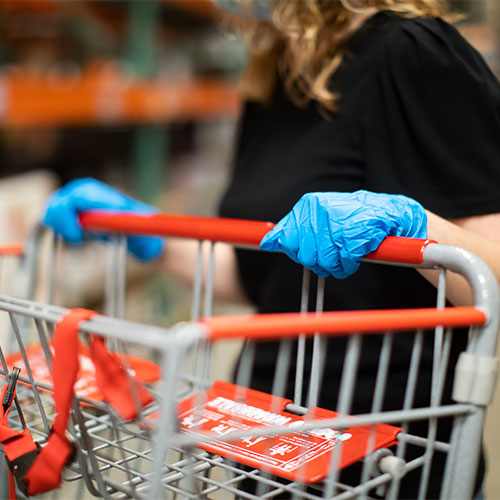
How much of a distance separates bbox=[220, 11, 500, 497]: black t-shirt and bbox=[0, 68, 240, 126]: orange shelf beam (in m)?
1.32

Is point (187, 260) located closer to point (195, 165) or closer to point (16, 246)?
point (16, 246)

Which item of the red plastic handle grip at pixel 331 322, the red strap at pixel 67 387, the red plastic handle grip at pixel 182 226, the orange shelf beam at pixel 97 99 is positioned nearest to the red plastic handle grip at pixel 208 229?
the red plastic handle grip at pixel 182 226

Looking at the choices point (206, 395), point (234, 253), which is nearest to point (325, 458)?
point (206, 395)

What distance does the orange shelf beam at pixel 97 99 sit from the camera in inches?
89.9

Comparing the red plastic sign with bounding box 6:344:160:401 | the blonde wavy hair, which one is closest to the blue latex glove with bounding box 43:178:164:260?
the red plastic sign with bounding box 6:344:160:401

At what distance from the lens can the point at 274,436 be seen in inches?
33.5

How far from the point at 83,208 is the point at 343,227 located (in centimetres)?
76

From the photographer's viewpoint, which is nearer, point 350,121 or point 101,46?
point 350,121

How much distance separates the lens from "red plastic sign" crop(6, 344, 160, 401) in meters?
1.06

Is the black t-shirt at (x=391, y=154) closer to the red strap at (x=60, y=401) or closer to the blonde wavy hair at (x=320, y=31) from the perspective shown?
the blonde wavy hair at (x=320, y=31)

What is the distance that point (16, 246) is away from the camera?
1.27 meters

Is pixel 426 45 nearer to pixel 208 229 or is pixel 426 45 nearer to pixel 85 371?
pixel 208 229

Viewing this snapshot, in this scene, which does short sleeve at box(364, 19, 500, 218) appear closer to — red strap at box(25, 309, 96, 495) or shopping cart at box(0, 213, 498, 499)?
shopping cart at box(0, 213, 498, 499)

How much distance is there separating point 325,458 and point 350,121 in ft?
1.98
